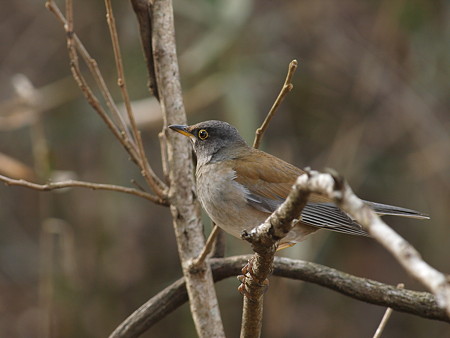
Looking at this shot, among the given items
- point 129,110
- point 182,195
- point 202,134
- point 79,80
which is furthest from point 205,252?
point 202,134

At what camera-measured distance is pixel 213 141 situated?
14.1ft

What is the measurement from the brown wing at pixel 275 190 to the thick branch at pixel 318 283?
42 cm

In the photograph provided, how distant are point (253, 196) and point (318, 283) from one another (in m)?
0.81

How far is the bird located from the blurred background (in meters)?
1.97

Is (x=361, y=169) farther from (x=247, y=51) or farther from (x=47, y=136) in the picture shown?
(x=47, y=136)

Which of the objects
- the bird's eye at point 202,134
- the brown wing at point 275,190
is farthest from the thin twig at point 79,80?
the bird's eye at point 202,134

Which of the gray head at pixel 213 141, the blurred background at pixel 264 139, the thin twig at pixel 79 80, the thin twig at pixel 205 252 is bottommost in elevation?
the thin twig at pixel 205 252

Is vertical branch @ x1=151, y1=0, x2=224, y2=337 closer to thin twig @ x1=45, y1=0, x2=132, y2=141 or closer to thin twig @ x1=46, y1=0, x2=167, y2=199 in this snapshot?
thin twig @ x1=46, y1=0, x2=167, y2=199

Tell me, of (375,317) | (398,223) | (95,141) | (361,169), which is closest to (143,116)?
(95,141)

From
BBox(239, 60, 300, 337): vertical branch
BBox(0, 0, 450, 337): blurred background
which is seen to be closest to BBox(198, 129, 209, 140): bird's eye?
BBox(239, 60, 300, 337): vertical branch

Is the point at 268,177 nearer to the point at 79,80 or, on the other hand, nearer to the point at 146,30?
the point at 146,30

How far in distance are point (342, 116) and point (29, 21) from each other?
389 cm

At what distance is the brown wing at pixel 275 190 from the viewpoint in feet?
11.3

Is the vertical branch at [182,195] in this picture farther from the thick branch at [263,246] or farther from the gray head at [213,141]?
the gray head at [213,141]
